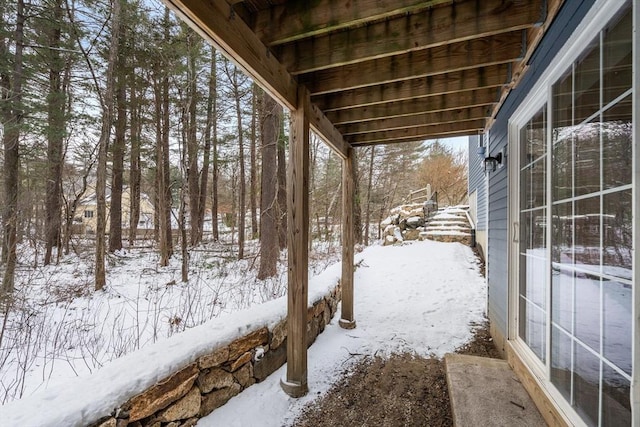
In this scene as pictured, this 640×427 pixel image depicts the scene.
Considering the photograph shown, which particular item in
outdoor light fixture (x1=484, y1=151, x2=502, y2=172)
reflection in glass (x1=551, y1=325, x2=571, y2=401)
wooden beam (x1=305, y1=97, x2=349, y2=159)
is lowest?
reflection in glass (x1=551, y1=325, x2=571, y2=401)

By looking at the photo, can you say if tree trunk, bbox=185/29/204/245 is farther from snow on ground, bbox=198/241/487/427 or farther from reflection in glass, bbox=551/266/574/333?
reflection in glass, bbox=551/266/574/333

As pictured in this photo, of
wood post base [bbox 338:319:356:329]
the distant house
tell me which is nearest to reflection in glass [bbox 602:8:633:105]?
wood post base [bbox 338:319:356:329]

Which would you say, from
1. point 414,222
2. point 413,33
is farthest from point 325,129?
point 414,222

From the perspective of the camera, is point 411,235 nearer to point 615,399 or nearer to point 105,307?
point 105,307

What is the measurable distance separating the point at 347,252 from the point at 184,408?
2.57 meters

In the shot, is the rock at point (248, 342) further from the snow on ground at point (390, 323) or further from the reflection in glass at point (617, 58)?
the reflection in glass at point (617, 58)

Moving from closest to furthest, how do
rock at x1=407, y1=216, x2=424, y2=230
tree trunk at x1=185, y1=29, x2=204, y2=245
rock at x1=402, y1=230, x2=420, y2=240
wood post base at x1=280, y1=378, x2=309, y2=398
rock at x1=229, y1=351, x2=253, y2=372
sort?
rock at x1=229, y1=351, x2=253, y2=372 → wood post base at x1=280, y1=378, x2=309, y2=398 → tree trunk at x1=185, y1=29, x2=204, y2=245 → rock at x1=402, y1=230, x2=420, y2=240 → rock at x1=407, y1=216, x2=424, y2=230

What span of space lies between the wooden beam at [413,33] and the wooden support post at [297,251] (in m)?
0.32

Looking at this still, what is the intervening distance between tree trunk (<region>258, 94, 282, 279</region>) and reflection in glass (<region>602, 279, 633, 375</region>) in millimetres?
5046

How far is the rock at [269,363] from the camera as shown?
2.61 meters

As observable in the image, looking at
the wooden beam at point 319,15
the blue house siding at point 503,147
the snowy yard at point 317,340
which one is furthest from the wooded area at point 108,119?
the snowy yard at point 317,340

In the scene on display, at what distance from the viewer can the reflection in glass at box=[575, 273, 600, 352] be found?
139 centimetres

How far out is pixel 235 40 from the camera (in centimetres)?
175

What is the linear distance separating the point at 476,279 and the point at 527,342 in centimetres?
393
